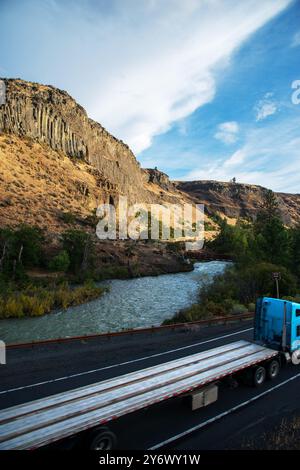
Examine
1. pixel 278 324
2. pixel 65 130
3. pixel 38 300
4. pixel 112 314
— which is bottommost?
pixel 112 314

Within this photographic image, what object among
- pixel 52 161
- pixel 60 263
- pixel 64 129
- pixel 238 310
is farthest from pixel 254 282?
pixel 64 129

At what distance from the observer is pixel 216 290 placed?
110ft

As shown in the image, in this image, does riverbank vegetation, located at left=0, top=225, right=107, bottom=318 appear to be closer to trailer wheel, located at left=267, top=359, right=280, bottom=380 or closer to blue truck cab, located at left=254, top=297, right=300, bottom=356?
blue truck cab, located at left=254, top=297, right=300, bottom=356

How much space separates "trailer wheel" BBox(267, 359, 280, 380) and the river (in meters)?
13.8

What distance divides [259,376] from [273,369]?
43.6 inches

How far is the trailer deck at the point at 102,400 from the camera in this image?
675 centimetres

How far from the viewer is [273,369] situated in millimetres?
12789

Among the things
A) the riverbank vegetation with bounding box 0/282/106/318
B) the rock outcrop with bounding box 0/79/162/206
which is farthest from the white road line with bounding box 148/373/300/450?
the rock outcrop with bounding box 0/79/162/206

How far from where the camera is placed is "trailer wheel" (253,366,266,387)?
11773mm

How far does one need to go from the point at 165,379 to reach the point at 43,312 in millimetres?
21041

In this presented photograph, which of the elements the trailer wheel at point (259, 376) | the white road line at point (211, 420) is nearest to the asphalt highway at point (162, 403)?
the white road line at point (211, 420)

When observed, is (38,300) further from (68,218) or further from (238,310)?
(68,218)

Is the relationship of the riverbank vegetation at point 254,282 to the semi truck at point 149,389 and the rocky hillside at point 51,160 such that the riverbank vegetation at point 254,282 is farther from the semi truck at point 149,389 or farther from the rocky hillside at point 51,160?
the rocky hillside at point 51,160
